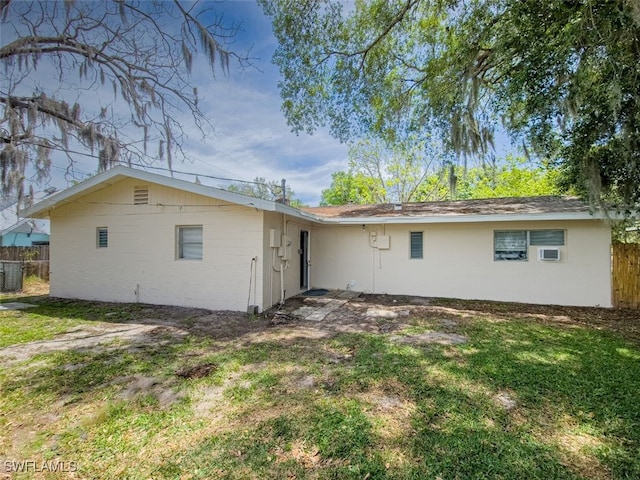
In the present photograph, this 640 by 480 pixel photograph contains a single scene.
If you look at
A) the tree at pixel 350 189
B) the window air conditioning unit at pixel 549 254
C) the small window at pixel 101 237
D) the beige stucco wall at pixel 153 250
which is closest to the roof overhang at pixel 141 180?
the beige stucco wall at pixel 153 250

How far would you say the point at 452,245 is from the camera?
844cm

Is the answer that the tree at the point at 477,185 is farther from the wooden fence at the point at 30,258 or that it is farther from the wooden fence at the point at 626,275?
the wooden fence at the point at 30,258

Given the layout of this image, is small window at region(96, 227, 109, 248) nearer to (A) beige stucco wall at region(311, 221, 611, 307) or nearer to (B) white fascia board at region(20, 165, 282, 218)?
(B) white fascia board at region(20, 165, 282, 218)

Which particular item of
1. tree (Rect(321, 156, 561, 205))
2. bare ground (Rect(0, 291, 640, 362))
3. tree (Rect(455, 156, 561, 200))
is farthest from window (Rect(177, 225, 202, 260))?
tree (Rect(455, 156, 561, 200))

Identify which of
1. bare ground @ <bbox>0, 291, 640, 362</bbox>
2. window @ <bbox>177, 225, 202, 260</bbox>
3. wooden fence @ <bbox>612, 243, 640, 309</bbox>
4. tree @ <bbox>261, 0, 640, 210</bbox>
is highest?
tree @ <bbox>261, 0, 640, 210</bbox>

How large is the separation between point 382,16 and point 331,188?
25.4 meters

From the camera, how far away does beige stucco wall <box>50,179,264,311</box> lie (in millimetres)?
6758

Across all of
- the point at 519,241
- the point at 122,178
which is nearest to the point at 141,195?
the point at 122,178

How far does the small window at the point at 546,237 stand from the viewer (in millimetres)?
7496

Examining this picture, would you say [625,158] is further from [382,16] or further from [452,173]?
[382,16]

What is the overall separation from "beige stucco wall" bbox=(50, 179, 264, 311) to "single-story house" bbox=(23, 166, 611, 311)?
0.09ft

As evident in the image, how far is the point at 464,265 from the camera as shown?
8344 mm

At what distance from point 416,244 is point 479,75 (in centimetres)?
444

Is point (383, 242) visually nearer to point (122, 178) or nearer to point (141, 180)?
point (141, 180)
